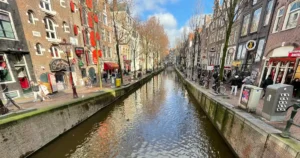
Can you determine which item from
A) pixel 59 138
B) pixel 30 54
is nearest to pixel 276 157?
pixel 59 138

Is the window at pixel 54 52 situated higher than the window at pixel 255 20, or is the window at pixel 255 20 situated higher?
the window at pixel 255 20

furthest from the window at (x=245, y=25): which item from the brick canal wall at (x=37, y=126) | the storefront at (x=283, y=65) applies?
the brick canal wall at (x=37, y=126)

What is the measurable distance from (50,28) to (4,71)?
575cm

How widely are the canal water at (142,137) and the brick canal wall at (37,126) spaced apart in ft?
1.46

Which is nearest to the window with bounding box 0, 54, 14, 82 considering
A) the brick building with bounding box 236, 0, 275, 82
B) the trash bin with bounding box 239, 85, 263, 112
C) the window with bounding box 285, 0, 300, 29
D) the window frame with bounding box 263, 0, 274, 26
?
the trash bin with bounding box 239, 85, 263, 112

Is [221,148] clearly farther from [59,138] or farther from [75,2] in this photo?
[75,2]

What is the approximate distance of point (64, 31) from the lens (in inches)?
528

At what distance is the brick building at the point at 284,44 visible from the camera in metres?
8.56

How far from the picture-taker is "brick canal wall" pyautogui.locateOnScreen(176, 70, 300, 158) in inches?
131

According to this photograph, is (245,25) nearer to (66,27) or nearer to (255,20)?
(255,20)

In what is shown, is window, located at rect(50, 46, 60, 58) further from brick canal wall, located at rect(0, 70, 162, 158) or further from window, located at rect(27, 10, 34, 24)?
brick canal wall, located at rect(0, 70, 162, 158)

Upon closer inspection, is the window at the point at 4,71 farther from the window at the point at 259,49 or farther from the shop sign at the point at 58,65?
the window at the point at 259,49

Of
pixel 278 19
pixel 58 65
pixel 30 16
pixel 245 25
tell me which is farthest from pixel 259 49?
pixel 30 16

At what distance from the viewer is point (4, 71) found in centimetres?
906
